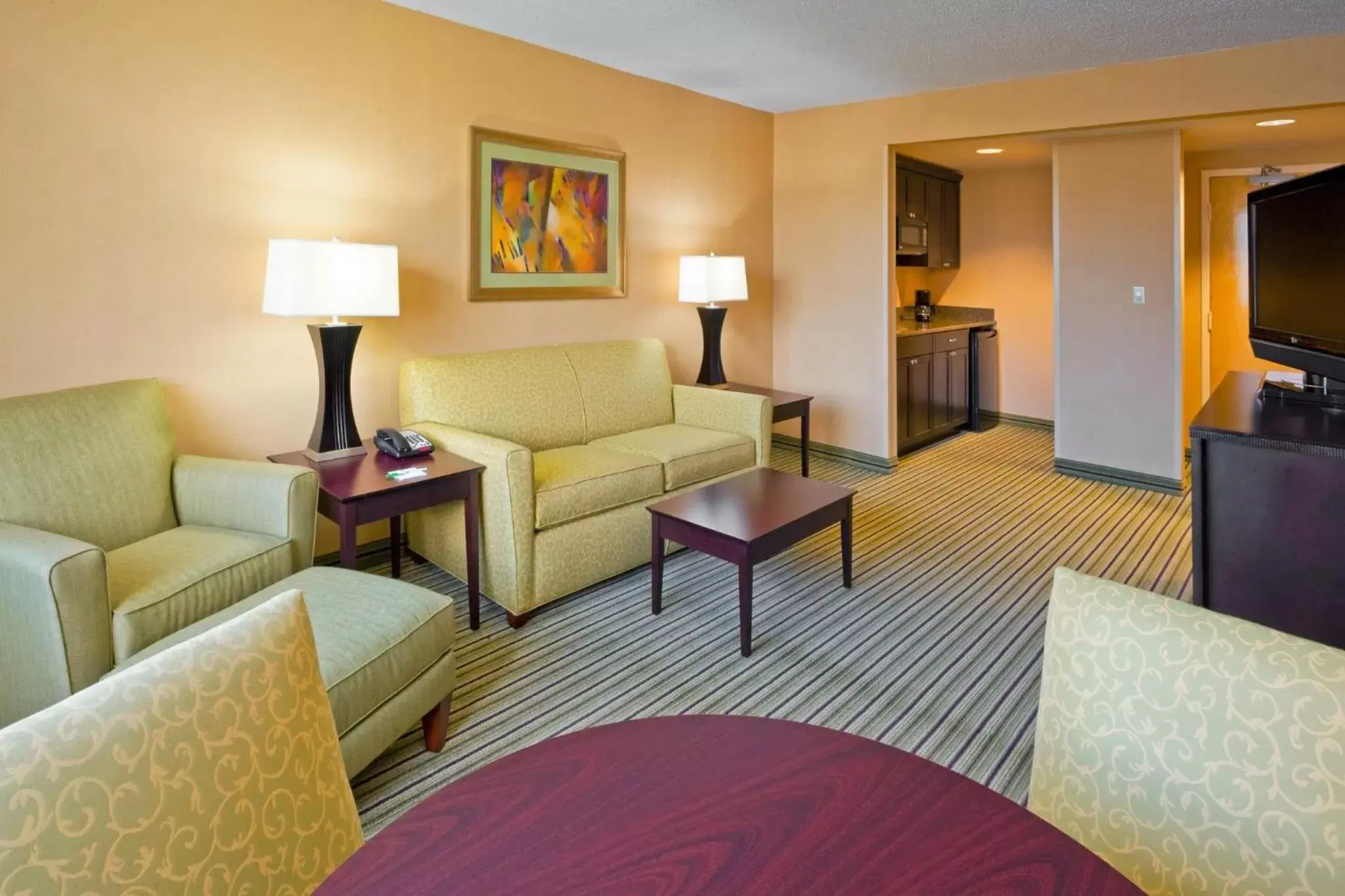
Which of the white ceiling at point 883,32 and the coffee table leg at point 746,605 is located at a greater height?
the white ceiling at point 883,32

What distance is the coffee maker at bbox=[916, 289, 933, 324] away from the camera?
658cm

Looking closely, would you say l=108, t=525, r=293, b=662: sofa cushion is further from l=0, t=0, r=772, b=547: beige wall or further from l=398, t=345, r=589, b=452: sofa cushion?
l=398, t=345, r=589, b=452: sofa cushion

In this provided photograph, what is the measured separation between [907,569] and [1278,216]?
1.85m

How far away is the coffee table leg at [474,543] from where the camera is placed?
9.16 feet

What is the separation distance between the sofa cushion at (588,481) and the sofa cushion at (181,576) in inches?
36.5

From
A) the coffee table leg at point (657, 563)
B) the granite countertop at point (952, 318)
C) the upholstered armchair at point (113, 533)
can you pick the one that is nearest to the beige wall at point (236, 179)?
the upholstered armchair at point (113, 533)

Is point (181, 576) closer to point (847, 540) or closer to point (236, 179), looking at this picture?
point (236, 179)

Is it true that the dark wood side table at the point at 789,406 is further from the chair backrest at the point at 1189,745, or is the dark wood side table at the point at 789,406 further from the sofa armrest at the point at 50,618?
the chair backrest at the point at 1189,745

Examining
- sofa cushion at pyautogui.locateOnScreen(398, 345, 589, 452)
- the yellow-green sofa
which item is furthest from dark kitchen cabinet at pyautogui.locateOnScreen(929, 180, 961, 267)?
sofa cushion at pyautogui.locateOnScreen(398, 345, 589, 452)

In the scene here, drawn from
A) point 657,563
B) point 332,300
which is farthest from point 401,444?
point 657,563

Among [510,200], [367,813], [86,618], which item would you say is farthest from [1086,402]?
[86,618]

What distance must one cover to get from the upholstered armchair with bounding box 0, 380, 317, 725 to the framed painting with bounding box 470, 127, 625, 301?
157cm

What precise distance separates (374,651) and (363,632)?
64 millimetres

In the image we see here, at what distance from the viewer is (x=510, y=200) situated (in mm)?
3760
